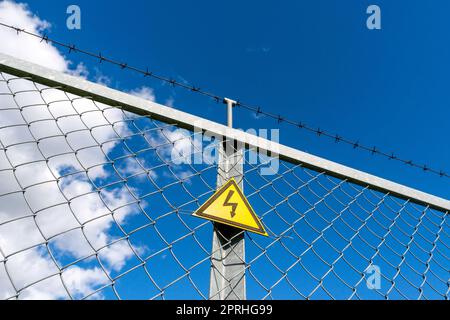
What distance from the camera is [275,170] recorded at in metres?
1.93

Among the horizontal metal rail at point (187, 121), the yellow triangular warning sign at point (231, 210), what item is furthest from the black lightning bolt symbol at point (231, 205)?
the horizontal metal rail at point (187, 121)

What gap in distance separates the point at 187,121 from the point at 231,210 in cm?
49

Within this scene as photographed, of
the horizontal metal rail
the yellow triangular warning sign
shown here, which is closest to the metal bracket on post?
the yellow triangular warning sign

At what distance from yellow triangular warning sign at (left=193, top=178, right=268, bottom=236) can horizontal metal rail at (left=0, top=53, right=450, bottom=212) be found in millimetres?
316

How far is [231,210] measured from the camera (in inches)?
61.5

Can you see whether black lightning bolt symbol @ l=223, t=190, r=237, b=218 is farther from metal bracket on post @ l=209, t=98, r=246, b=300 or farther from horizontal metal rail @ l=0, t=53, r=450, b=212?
horizontal metal rail @ l=0, t=53, r=450, b=212

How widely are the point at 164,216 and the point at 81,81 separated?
684mm

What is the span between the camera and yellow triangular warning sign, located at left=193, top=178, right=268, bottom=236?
1.51 m

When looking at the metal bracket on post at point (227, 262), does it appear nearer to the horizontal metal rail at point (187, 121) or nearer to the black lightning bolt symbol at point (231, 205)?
the black lightning bolt symbol at point (231, 205)

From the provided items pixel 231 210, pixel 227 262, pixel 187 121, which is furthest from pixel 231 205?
pixel 187 121

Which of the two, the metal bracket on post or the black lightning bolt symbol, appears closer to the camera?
the metal bracket on post

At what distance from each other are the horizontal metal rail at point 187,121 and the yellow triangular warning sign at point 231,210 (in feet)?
1.04
